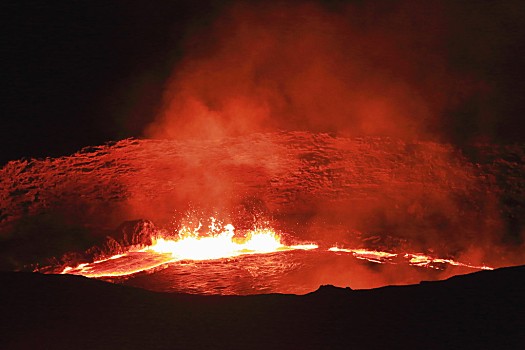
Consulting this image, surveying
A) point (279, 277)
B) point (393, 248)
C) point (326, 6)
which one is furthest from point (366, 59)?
point (279, 277)

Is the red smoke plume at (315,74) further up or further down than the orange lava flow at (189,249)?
further up

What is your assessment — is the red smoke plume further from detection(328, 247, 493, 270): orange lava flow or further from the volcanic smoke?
detection(328, 247, 493, 270): orange lava flow

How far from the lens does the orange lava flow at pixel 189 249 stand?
19.3ft

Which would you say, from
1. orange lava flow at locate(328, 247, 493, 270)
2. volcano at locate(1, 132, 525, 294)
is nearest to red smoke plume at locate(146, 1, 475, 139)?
volcano at locate(1, 132, 525, 294)

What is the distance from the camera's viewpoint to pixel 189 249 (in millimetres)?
6711

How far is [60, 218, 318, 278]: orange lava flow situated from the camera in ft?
19.3

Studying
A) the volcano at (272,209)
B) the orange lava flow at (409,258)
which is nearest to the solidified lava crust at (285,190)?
the volcano at (272,209)

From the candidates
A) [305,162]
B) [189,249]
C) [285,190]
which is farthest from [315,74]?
[189,249]

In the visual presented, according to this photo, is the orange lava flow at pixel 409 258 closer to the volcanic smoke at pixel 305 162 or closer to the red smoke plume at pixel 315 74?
the volcanic smoke at pixel 305 162

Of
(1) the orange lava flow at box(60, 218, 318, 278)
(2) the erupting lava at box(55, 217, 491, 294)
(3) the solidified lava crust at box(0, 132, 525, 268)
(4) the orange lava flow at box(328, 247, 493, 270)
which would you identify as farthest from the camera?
(3) the solidified lava crust at box(0, 132, 525, 268)

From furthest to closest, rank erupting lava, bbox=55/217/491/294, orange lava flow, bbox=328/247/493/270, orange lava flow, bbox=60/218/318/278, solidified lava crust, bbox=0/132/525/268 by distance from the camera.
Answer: solidified lava crust, bbox=0/132/525/268, orange lava flow, bbox=328/247/493/270, orange lava flow, bbox=60/218/318/278, erupting lava, bbox=55/217/491/294

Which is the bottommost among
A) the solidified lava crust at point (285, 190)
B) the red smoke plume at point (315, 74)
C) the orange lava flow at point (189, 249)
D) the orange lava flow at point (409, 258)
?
the orange lava flow at point (409, 258)

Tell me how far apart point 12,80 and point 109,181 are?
157 cm

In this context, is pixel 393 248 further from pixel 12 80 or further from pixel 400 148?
pixel 12 80
